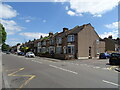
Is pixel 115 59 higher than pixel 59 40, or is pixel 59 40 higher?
pixel 59 40

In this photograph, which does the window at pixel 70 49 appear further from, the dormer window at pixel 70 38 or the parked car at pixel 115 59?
the parked car at pixel 115 59

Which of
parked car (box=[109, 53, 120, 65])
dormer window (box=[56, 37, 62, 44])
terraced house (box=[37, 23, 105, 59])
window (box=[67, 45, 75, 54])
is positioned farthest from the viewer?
dormer window (box=[56, 37, 62, 44])

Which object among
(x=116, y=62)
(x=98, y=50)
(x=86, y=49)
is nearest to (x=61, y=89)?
(x=116, y=62)

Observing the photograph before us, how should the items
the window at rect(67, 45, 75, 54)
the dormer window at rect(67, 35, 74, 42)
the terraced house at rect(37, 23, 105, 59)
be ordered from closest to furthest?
the terraced house at rect(37, 23, 105, 59) → the window at rect(67, 45, 75, 54) → the dormer window at rect(67, 35, 74, 42)

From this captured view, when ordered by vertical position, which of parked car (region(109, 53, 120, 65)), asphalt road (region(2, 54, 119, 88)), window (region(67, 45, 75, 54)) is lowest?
asphalt road (region(2, 54, 119, 88))

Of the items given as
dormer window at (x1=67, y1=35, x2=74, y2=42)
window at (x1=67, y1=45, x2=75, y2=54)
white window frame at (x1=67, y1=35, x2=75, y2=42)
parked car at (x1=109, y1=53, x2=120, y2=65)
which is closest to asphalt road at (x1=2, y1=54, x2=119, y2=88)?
parked car at (x1=109, y1=53, x2=120, y2=65)

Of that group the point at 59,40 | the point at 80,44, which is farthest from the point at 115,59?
the point at 59,40

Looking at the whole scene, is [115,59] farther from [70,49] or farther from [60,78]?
[70,49]

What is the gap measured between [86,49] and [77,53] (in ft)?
11.3

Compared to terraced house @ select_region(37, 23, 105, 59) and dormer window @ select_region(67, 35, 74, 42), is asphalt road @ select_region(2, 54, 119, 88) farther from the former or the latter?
dormer window @ select_region(67, 35, 74, 42)

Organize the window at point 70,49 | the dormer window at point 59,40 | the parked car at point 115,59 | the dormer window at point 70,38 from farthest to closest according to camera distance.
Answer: the dormer window at point 59,40 < the dormer window at point 70,38 < the window at point 70,49 < the parked car at point 115,59

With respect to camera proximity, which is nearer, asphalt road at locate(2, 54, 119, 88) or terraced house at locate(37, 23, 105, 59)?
asphalt road at locate(2, 54, 119, 88)

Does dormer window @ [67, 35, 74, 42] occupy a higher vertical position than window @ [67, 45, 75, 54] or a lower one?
higher

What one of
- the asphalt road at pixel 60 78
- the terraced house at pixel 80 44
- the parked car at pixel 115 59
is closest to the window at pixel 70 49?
the terraced house at pixel 80 44
